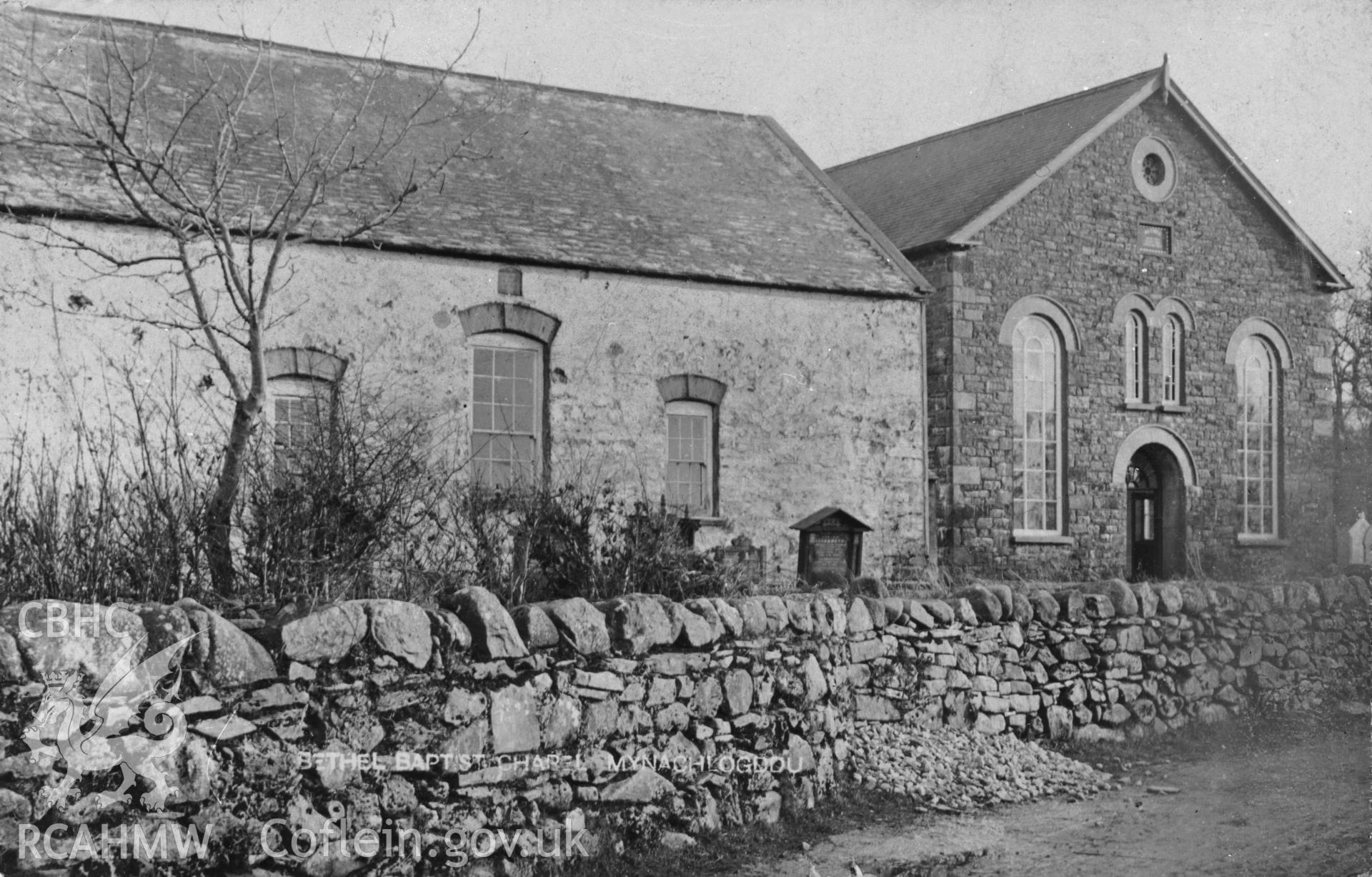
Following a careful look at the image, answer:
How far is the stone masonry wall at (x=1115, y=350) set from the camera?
20.8m

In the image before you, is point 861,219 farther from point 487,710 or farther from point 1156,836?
point 487,710

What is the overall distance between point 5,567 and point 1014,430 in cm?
1668

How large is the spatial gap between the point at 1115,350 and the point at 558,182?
33.1 ft

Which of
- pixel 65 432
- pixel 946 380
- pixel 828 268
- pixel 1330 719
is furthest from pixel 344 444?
pixel 946 380

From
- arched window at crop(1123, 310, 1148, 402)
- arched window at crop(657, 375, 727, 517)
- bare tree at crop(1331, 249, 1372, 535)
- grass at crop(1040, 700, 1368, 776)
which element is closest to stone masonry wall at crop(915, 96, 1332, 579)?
arched window at crop(1123, 310, 1148, 402)

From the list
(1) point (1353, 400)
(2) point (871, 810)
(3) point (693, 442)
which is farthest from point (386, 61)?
(1) point (1353, 400)

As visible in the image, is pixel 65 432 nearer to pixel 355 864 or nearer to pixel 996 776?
pixel 355 864

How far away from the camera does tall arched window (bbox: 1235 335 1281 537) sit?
23656mm

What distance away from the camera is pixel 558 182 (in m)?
18.1

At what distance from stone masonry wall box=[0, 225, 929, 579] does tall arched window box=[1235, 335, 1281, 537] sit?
8.13m

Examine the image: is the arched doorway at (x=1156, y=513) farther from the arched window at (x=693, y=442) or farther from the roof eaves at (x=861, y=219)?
the arched window at (x=693, y=442)

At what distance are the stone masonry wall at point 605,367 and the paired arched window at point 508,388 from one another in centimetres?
16

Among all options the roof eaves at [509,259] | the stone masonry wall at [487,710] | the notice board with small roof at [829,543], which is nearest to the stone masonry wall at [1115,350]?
the roof eaves at [509,259]

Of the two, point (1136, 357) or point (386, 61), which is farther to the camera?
point (1136, 357)
